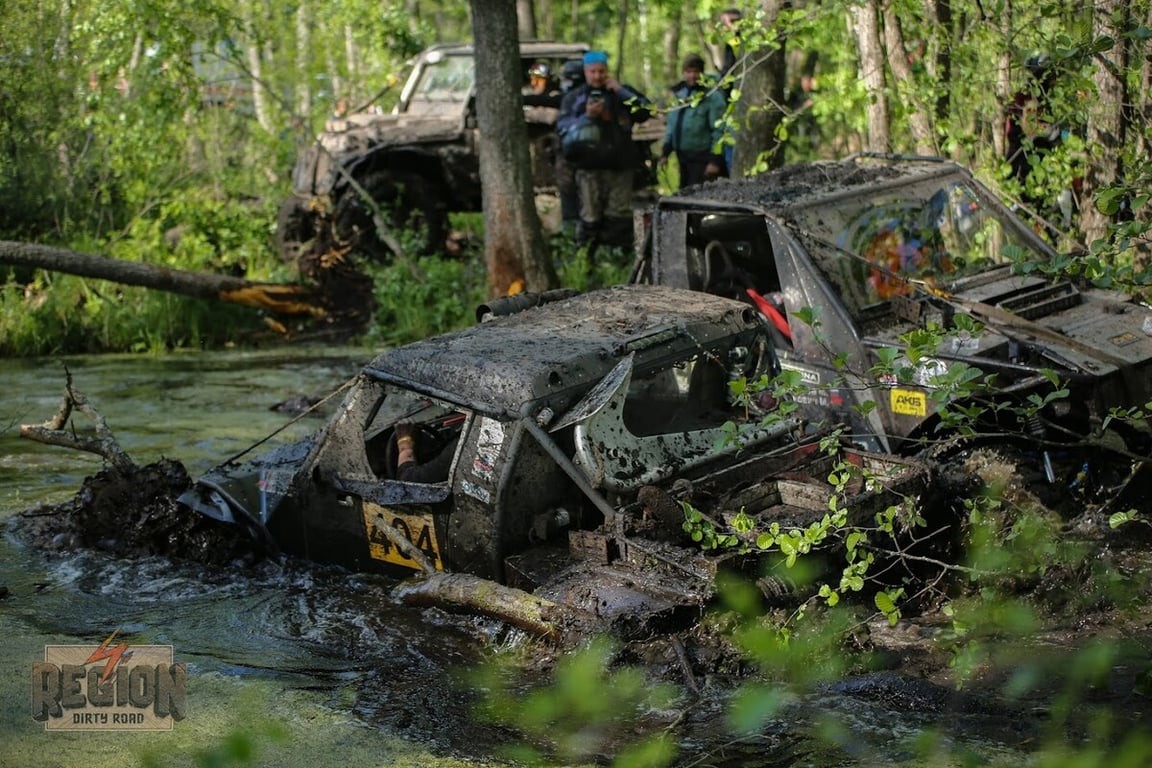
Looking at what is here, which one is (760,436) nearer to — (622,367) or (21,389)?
(622,367)

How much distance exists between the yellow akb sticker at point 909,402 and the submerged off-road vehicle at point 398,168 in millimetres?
8284

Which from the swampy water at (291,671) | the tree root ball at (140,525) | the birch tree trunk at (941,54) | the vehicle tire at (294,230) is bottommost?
the swampy water at (291,671)

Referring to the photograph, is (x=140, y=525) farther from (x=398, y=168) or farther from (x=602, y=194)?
(x=398, y=168)

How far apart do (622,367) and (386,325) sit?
25.0 ft

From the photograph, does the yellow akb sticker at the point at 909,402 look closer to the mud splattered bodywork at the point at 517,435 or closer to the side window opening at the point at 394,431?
the mud splattered bodywork at the point at 517,435

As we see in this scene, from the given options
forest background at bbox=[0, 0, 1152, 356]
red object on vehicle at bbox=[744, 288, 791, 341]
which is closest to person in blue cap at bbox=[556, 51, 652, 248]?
forest background at bbox=[0, 0, 1152, 356]

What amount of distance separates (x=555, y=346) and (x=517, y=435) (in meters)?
0.64

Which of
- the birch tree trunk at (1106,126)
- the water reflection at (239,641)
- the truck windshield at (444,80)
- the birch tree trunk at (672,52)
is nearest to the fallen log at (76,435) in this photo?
the water reflection at (239,641)

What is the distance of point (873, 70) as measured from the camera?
34.3 ft

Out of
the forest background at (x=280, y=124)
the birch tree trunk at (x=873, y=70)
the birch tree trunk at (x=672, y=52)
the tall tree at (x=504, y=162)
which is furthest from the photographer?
the birch tree trunk at (x=672, y=52)

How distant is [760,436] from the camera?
6582 mm

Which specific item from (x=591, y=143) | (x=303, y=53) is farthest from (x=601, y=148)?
(x=303, y=53)

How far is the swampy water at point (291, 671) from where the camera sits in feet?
16.3

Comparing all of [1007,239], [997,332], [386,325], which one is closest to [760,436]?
[997,332]
